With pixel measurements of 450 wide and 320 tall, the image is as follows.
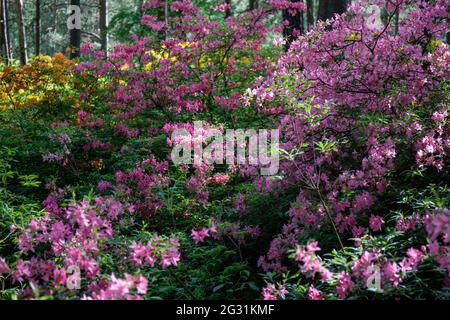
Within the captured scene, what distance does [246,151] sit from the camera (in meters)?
5.95

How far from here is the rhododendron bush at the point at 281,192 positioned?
9.14ft

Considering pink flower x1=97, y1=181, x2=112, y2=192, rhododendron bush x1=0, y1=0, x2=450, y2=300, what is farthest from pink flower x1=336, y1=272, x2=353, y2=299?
pink flower x1=97, y1=181, x2=112, y2=192

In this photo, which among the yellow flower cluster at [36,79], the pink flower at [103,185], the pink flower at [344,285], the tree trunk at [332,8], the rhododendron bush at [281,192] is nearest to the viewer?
the pink flower at [344,285]

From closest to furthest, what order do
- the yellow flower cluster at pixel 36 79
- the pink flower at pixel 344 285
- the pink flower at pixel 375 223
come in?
the pink flower at pixel 344 285, the pink flower at pixel 375 223, the yellow flower cluster at pixel 36 79

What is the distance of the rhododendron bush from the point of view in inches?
110

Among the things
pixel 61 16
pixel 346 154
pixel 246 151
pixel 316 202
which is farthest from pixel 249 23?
pixel 61 16

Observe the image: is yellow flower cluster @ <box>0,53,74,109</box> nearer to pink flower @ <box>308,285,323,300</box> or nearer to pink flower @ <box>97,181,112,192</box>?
pink flower @ <box>97,181,112,192</box>

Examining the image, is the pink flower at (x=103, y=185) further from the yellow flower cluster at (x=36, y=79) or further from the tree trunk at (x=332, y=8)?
the tree trunk at (x=332, y=8)

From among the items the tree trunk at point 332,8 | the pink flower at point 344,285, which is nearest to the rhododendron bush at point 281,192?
the pink flower at point 344,285

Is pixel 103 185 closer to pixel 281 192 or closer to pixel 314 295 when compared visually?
pixel 281 192

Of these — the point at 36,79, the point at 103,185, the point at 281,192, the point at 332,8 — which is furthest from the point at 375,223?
the point at 36,79

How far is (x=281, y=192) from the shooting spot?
4.61 m

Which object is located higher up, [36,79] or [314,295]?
[36,79]
